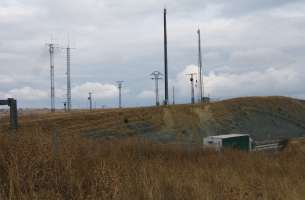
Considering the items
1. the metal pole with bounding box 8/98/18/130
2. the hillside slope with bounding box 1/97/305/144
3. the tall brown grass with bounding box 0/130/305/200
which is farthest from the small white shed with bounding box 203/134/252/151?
the tall brown grass with bounding box 0/130/305/200

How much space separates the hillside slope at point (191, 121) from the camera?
47438 millimetres

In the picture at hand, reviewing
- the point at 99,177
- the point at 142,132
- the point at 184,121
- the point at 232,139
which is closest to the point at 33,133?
the point at 99,177

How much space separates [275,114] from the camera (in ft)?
200

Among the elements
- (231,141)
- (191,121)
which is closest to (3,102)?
(231,141)

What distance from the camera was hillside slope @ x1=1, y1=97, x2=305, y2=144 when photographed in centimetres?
4744

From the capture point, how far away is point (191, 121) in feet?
173

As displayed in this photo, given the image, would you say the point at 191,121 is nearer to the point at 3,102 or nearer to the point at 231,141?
the point at 231,141

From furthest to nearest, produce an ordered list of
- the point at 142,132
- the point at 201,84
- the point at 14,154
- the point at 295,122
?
the point at 201,84 → the point at 295,122 → the point at 142,132 → the point at 14,154

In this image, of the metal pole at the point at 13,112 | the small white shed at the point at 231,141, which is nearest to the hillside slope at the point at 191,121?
the small white shed at the point at 231,141

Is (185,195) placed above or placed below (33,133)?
below

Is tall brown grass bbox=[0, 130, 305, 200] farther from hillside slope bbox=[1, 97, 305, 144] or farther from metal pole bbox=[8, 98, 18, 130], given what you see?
hillside slope bbox=[1, 97, 305, 144]

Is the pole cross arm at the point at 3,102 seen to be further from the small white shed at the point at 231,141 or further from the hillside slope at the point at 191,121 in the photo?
the hillside slope at the point at 191,121

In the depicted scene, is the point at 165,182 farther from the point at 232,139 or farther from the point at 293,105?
the point at 293,105

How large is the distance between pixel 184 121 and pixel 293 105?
2041 centimetres
